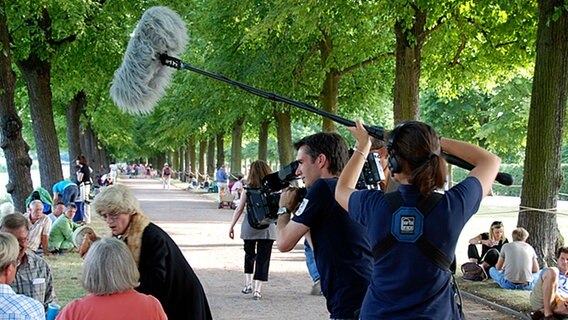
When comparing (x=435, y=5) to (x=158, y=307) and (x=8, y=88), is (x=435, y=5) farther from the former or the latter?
(x=158, y=307)

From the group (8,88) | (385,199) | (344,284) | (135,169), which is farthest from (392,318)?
(135,169)

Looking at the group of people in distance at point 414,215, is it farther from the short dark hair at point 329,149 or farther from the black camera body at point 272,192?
the black camera body at point 272,192

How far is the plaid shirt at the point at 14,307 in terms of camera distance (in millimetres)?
4273

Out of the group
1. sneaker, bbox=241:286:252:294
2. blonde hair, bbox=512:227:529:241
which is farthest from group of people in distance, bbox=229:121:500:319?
blonde hair, bbox=512:227:529:241

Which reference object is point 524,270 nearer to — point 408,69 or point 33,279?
point 408,69

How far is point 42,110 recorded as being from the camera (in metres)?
17.6

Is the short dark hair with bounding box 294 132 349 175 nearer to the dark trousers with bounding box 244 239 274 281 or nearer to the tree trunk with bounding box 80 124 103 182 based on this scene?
the dark trousers with bounding box 244 239 274 281

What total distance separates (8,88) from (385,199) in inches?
479

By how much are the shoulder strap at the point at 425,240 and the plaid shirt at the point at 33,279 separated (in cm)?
371

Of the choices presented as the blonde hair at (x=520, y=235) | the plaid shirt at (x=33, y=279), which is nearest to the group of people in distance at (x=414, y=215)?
the plaid shirt at (x=33, y=279)

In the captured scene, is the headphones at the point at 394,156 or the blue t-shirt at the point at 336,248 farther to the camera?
the blue t-shirt at the point at 336,248

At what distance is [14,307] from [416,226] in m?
2.57

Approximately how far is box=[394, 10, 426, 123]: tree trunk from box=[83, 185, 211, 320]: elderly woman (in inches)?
384

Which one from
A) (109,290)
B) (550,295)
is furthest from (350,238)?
(550,295)
